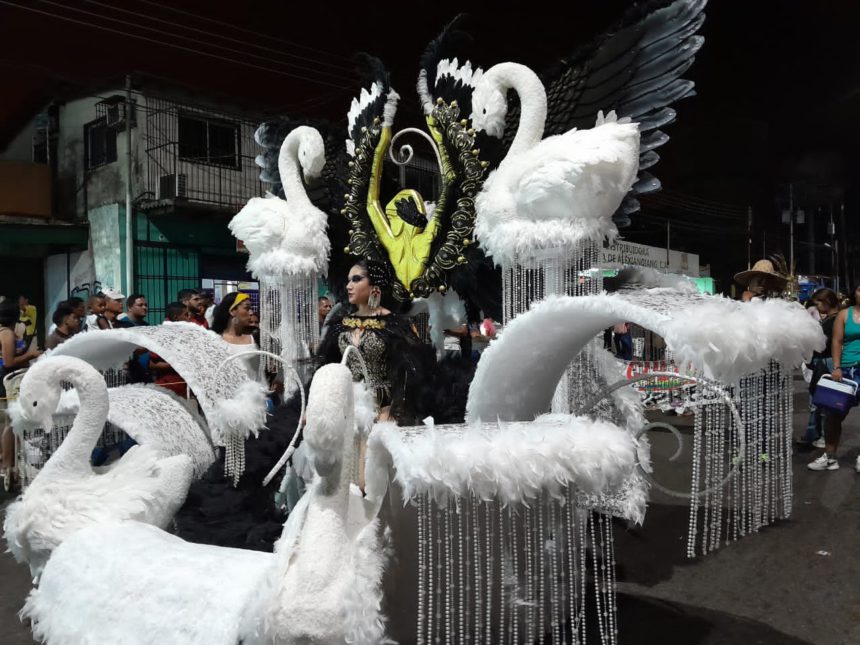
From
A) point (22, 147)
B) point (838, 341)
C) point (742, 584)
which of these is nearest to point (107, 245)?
point (22, 147)

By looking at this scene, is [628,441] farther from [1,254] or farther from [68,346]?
[1,254]

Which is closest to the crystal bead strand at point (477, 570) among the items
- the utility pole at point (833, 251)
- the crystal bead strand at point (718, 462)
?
the crystal bead strand at point (718, 462)

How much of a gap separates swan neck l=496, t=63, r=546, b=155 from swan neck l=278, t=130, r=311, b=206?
5.93 ft

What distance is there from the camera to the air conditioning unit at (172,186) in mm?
10531

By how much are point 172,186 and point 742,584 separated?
9.89 meters

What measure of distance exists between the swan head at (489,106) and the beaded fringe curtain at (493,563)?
2529 millimetres

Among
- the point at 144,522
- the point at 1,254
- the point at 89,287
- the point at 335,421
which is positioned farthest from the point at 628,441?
the point at 1,254

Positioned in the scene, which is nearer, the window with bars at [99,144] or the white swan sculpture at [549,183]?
the white swan sculpture at [549,183]

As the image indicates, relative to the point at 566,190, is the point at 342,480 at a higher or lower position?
lower

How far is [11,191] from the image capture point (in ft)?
36.6

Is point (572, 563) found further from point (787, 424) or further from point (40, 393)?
point (40, 393)

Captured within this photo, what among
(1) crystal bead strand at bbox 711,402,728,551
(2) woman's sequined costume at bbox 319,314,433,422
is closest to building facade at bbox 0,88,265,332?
(2) woman's sequined costume at bbox 319,314,433,422

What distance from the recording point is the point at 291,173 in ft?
15.7

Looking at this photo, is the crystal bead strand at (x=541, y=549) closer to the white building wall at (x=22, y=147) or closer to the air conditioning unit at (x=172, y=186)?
the air conditioning unit at (x=172, y=186)
